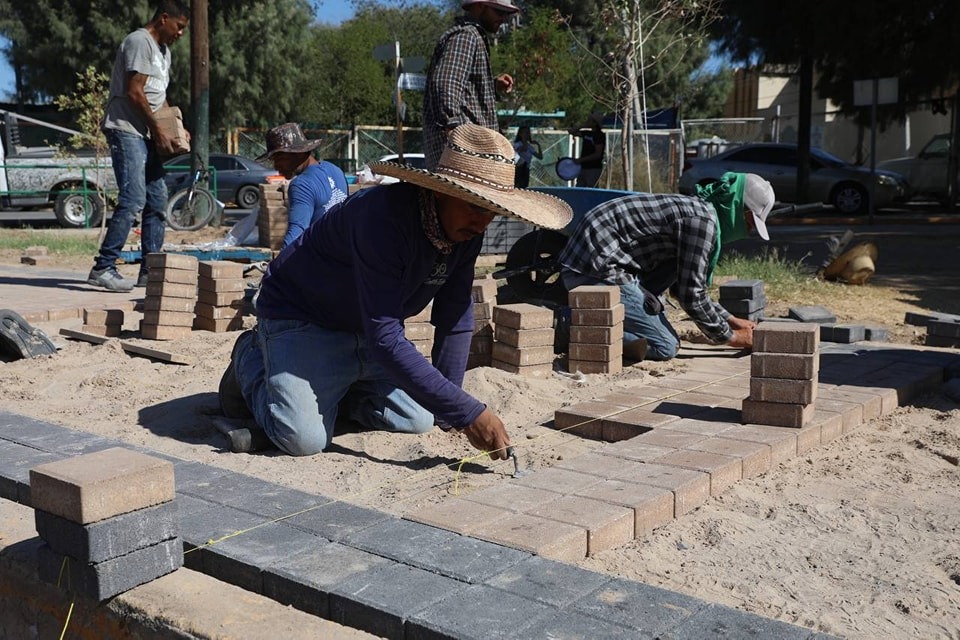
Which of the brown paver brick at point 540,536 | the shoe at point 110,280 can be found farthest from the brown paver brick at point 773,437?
the shoe at point 110,280

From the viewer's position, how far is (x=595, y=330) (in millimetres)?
5145

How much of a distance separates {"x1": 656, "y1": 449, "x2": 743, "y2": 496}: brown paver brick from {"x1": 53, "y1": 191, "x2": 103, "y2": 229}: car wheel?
14904 mm

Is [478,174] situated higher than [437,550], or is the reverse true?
[478,174]

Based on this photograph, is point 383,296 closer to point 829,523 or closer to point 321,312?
point 321,312

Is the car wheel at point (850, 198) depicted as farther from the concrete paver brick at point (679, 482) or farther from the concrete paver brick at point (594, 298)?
the concrete paver brick at point (679, 482)

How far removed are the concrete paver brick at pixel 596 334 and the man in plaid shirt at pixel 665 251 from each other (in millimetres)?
295

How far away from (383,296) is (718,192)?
8.87 ft

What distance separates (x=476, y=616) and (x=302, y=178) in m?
3.90

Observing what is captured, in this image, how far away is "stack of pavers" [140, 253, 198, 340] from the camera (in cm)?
589

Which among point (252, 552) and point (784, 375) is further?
point (784, 375)

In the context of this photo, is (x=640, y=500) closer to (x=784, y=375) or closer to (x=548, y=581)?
(x=548, y=581)

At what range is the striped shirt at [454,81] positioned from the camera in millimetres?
5480

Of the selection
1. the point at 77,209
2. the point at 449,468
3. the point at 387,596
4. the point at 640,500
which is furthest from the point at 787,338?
the point at 77,209

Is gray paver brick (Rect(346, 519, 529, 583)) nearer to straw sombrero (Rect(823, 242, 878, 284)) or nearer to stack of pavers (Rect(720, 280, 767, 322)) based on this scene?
stack of pavers (Rect(720, 280, 767, 322))
